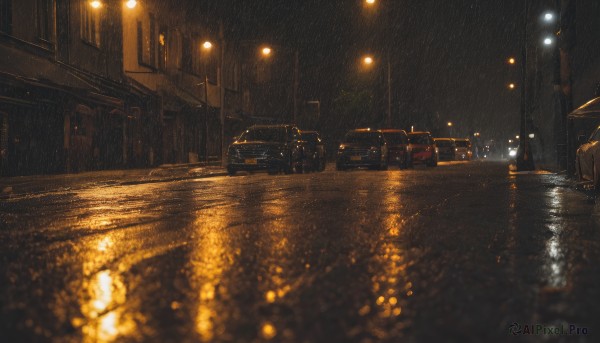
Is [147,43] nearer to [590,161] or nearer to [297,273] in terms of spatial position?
[590,161]

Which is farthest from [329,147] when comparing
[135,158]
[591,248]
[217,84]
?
[591,248]

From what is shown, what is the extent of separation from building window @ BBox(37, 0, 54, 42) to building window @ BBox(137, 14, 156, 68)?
853 cm

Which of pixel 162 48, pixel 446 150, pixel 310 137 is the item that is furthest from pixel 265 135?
pixel 446 150

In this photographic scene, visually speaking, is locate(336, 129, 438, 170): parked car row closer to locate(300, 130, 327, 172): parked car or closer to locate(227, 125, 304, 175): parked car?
locate(300, 130, 327, 172): parked car

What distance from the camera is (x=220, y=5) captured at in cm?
4462

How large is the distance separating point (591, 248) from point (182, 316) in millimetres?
4611

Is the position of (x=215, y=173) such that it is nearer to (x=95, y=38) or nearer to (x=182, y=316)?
(x=95, y=38)

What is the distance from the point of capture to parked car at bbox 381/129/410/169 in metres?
35.4

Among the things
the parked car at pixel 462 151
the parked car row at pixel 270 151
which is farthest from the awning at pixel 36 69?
the parked car at pixel 462 151

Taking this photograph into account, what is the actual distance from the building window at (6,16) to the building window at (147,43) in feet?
→ 37.4

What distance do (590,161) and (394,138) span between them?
2023 centimetres

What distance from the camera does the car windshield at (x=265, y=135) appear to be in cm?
2772

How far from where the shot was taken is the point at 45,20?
2531 centimetres

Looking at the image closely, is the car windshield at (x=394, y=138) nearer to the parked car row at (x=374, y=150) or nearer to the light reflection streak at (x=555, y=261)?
the parked car row at (x=374, y=150)
